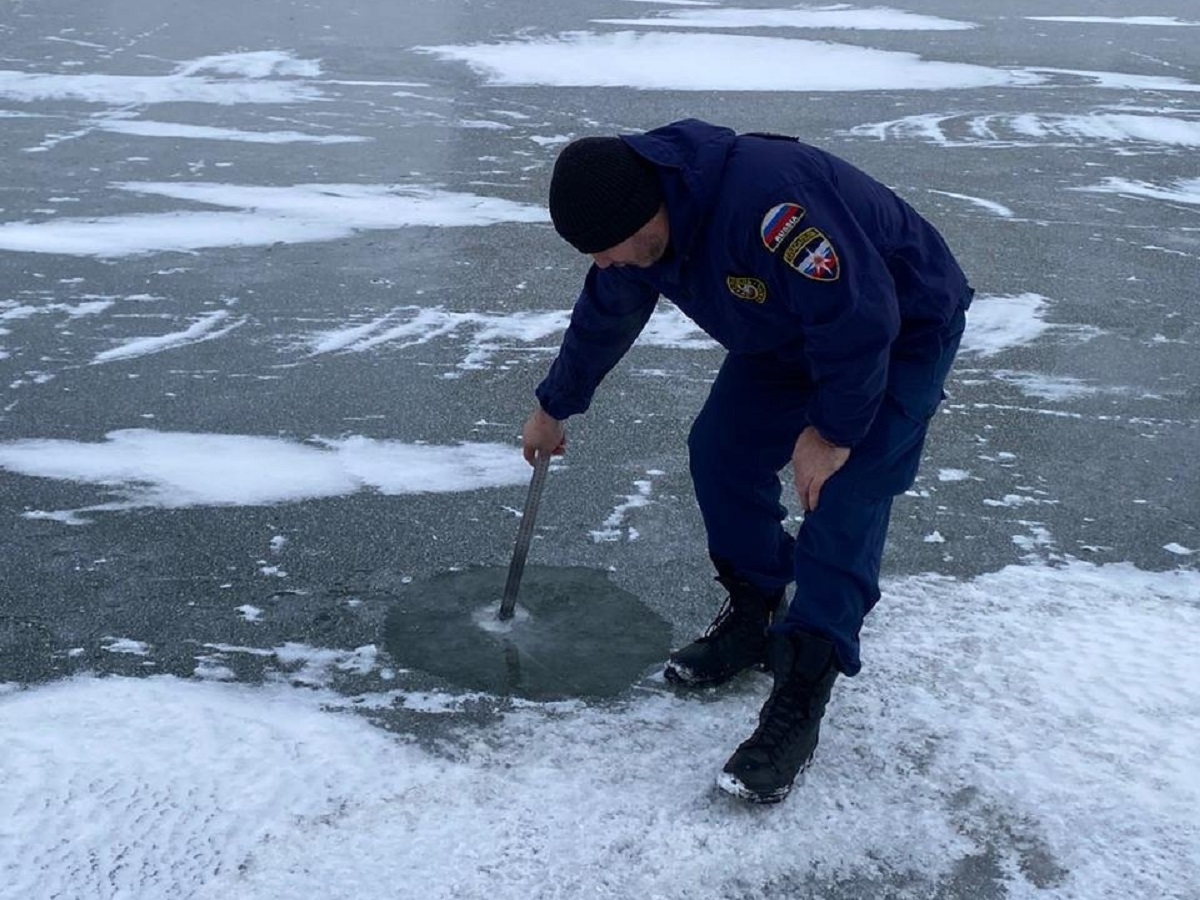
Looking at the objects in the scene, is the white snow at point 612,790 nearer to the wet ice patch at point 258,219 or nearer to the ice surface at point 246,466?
the ice surface at point 246,466

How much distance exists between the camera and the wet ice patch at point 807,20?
50.1 ft

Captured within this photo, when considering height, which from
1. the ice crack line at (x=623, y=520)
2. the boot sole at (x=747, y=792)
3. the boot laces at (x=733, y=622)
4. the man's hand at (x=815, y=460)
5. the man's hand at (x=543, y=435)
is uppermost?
the man's hand at (x=815, y=460)

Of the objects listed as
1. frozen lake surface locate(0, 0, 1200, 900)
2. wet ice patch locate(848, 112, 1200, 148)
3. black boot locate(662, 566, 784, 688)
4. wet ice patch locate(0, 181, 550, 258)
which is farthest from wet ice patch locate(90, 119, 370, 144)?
black boot locate(662, 566, 784, 688)

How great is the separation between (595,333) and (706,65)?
1013 cm

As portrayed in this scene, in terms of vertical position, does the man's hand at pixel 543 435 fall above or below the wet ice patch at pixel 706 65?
above

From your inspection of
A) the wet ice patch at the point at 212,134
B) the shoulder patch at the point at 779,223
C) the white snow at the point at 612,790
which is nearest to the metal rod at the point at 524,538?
the white snow at the point at 612,790

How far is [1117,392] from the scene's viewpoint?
523 cm

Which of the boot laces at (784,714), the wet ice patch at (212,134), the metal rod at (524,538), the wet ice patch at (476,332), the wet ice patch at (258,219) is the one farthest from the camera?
the wet ice patch at (212,134)

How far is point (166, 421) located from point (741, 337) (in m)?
2.58

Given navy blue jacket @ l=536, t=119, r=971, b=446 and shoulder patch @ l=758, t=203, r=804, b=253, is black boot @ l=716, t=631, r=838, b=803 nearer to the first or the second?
navy blue jacket @ l=536, t=119, r=971, b=446

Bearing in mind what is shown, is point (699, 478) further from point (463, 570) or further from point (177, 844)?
point (177, 844)

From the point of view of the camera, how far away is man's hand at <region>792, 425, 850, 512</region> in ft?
8.72

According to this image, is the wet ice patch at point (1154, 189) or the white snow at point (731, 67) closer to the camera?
the wet ice patch at point (1154, 189)

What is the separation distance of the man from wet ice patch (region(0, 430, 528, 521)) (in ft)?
3.52
